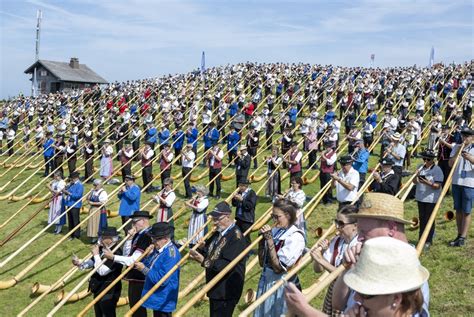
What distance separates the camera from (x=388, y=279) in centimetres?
241

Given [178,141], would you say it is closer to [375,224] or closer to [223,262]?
[223,262]

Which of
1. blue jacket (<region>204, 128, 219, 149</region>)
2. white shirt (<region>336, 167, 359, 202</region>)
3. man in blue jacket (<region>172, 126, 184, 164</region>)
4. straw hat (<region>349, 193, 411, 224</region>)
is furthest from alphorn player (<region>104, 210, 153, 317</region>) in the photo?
man in blue jacket (<region>172, 126, 184, 164</region>)

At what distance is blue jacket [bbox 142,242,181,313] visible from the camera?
6156 mm

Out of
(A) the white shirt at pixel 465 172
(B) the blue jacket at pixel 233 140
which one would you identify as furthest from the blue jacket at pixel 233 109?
(A) the white shirt at pixel 465 172

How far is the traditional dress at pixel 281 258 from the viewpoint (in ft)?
17.1

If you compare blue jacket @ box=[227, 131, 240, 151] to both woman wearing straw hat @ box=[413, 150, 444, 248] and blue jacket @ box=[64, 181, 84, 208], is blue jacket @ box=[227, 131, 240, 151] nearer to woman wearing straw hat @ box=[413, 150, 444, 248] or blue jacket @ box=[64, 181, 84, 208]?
blue jacket @ box=[64, 181, 84, 208]

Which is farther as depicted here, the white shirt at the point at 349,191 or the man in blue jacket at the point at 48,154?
the man in blue jacket at the point at 48,154

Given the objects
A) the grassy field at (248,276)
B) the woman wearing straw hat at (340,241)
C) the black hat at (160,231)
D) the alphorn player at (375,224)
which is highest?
the alphorn player at (375,224)

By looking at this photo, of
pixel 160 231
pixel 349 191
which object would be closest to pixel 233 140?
pixel 349 191

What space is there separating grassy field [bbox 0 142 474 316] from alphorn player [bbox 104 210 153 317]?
1.33m

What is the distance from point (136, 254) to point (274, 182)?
793cm

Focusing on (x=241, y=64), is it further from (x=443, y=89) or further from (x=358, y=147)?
(x=358, y=147)

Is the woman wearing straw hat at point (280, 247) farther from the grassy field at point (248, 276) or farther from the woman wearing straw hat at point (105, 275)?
the woman wearing straw hat at point (105, 275)

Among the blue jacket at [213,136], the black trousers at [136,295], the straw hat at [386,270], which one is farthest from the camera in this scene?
the blue jacket at [213,136]
